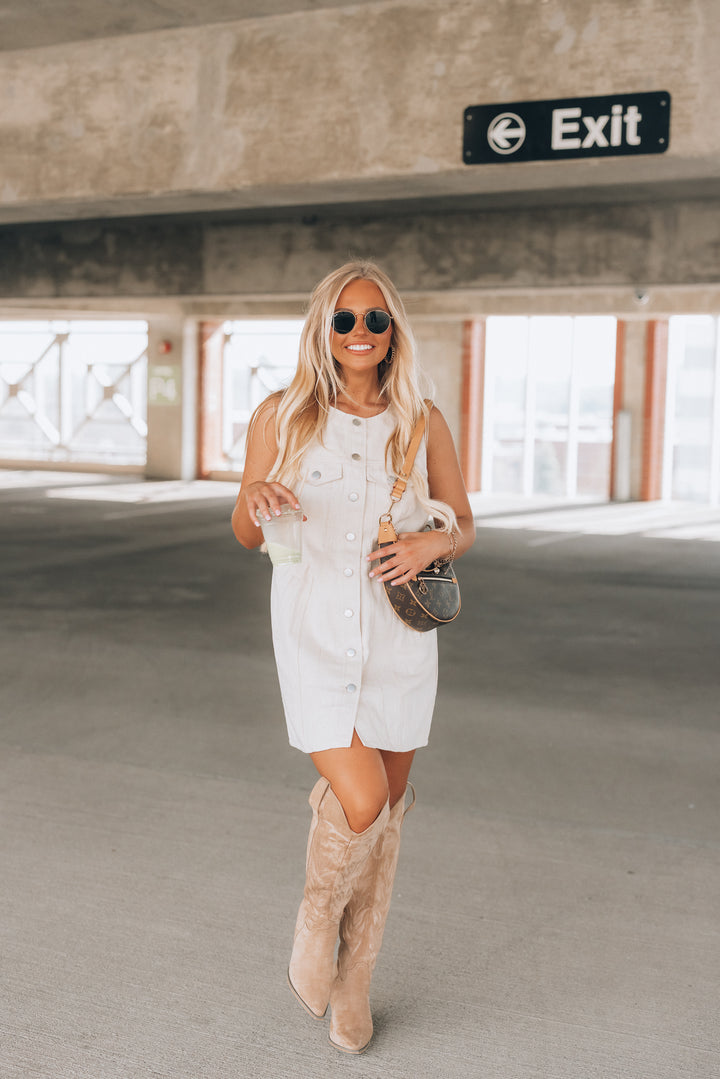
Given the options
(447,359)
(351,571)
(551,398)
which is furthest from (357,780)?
(551,398)

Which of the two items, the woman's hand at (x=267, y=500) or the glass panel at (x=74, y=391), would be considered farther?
the glass panel at (x=74, y=391)

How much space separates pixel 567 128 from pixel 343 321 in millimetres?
3477

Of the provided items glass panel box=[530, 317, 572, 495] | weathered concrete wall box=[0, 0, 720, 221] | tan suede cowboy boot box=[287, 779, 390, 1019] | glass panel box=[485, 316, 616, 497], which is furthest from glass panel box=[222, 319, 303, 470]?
tan suede cowboy boot box=[287, 779, 390, 1019]

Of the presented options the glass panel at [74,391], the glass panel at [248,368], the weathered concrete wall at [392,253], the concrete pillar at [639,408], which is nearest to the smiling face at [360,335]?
the weathered concrete wall at [392,253]

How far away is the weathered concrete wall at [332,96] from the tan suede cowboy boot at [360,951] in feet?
13.5

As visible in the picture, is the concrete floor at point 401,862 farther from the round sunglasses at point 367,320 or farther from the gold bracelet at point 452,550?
the round sunglasses at point 367,320

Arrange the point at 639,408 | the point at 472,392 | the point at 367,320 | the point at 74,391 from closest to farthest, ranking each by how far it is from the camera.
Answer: the point at 367,320 → the point at 639,408 → the point at 472,392 → the point at 74,391

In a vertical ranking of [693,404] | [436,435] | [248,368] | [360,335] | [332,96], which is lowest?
[436,435]

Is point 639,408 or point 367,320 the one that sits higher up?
point 639,408

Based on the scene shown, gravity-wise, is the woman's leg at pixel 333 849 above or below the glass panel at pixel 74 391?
below

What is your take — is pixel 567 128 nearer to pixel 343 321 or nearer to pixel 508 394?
pixel 343 321

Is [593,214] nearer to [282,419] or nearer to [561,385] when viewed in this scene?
[282,419]

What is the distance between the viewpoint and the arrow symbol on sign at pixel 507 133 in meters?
5.44

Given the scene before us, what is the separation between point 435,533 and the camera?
247 centimetres
